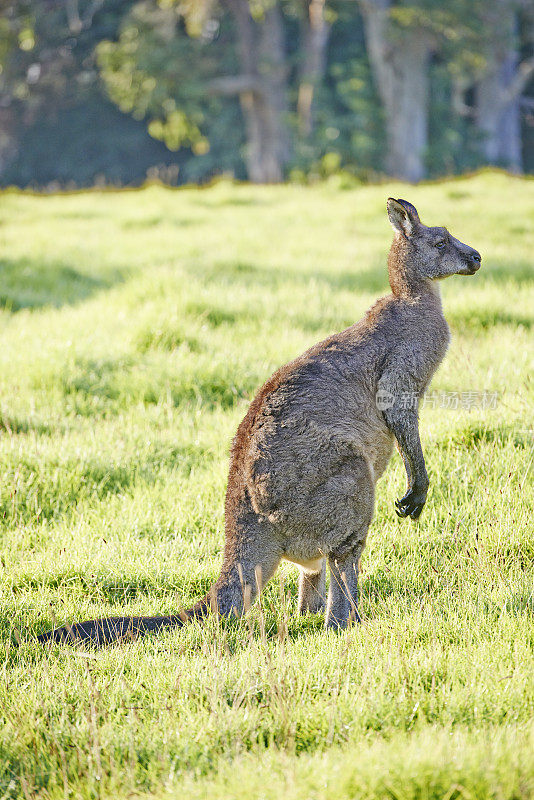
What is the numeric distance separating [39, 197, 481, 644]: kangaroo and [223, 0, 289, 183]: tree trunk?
23.4 metres

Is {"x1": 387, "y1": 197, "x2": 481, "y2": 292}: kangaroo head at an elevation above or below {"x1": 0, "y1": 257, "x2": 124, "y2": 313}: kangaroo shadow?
above

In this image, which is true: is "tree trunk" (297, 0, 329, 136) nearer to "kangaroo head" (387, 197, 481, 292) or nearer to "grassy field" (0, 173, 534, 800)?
"grassy field" (0, 173, 534, 800)

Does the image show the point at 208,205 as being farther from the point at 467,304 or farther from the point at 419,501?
the point at 419,501

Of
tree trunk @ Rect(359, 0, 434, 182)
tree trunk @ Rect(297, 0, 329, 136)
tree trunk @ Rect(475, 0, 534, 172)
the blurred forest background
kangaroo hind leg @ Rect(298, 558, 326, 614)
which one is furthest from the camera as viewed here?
tree trunk @ Rect(475, 0, 534, 172)

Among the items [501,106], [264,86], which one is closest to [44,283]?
[264,86]

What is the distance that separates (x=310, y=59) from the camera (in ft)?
94.1

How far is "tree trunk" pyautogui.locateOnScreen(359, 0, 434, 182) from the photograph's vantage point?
930 inches

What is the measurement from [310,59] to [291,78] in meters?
4.88

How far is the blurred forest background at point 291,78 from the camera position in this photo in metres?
24.4

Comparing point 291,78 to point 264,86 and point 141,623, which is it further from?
point 141,623

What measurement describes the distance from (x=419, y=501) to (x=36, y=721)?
7.31 feet

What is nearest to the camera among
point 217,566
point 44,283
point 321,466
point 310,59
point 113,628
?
point 113,628

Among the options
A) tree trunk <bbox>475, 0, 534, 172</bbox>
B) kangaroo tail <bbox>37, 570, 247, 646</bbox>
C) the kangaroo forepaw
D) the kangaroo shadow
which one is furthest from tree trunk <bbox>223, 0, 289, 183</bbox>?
kangaroo tail <bbox>37, 570, 247, 646</bbox>

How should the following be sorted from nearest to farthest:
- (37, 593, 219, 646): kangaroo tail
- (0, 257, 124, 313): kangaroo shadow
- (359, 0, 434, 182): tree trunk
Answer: (37, 593, 219, 646): kangaroo tail < (0, 257, 124, 313): kangaroo shadow < (359, 0, 434, 182): tree trunk
